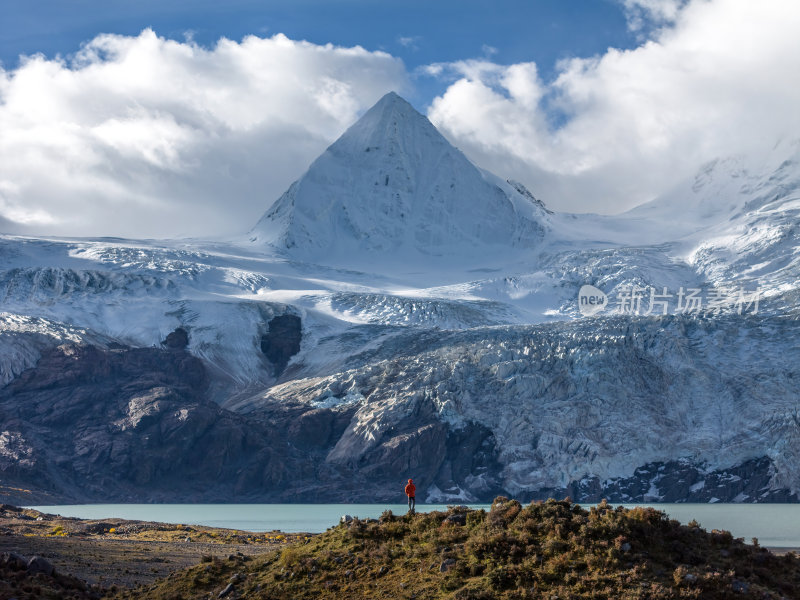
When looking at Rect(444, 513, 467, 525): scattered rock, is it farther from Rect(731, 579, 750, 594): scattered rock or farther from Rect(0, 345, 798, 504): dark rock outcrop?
Rect(0, 345, 798, 504): dark rock outcrop

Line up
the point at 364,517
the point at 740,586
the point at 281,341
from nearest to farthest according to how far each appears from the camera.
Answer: the point at 740,586
the point at 364,517
the point at 281,341

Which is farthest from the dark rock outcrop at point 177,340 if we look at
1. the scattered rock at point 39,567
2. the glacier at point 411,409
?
the scattered rock at point 39,567

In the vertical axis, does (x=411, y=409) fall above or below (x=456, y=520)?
above

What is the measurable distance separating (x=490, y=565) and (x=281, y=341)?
504ft

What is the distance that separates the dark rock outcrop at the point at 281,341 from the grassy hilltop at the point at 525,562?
14622 centimetres

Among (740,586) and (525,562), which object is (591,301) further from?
(740,586)

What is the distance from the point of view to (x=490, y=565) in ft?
81.4

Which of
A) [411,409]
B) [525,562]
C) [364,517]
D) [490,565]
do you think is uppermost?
[411,409]

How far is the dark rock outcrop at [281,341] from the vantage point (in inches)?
6905

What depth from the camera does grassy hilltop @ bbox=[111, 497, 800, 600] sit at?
23.3 metres

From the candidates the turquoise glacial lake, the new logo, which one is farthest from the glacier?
the new logo

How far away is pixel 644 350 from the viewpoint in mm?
139125

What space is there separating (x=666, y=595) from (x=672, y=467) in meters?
108

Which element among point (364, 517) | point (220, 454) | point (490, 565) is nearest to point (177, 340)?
point (220, 454)
